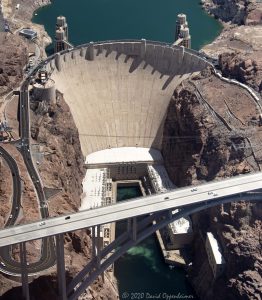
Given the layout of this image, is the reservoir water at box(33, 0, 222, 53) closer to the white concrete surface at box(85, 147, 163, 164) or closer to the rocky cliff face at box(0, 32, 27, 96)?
the rocky cliff face at box(0, 32, 27, 96)

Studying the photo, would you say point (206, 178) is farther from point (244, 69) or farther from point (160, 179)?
point (244, 69)

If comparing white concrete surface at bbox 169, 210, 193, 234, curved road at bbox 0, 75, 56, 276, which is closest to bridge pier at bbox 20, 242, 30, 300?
curved road at bbox 0, 75, 56, 276

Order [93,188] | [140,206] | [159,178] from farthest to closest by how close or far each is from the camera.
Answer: [159,178] → [93,188] → [140,206]

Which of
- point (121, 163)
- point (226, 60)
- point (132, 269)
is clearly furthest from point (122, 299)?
point (226, 60)

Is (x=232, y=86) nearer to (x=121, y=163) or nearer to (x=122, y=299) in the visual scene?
(x=121, y=163)

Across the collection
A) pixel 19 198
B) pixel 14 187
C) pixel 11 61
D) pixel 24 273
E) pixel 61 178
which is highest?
pixel 11 61

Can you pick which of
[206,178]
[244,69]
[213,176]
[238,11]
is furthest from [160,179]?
[238,11]

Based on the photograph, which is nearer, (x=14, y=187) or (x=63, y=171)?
(x=14, y=187)
